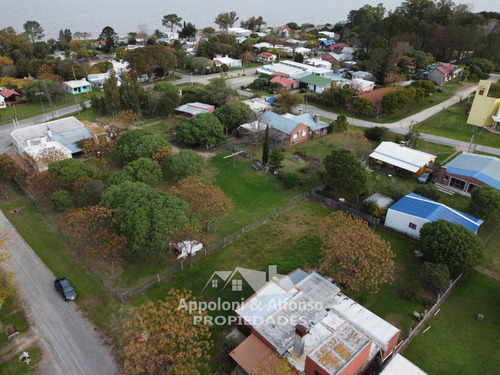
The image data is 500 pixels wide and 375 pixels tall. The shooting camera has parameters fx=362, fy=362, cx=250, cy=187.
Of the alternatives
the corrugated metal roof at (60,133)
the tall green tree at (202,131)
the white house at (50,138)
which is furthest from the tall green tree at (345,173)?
the corrugated metal roof at (60,133)

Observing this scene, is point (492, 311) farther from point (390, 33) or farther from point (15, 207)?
point (390, 33)

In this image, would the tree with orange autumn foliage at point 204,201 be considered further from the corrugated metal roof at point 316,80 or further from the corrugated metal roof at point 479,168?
the corrugated metal roof at point 316,80

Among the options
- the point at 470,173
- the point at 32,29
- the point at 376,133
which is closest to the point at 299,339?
the point at 470,173

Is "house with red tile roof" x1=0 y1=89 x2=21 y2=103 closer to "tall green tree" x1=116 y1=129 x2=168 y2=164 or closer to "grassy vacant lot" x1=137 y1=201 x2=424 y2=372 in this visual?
"tall green tree" x1=116 y1=129 x2=168 y2=164

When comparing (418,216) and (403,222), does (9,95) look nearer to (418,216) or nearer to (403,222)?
(403,222)

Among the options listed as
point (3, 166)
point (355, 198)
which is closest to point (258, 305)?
point (355, 198)

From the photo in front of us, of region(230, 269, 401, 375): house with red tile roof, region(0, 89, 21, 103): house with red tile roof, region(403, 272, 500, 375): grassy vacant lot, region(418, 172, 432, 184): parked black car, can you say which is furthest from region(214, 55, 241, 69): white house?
region(403, 272, 500, 375): grassy vacant lot

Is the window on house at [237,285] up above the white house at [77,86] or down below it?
below
